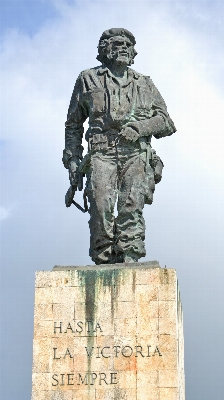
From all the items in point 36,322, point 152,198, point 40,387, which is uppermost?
point 152,198

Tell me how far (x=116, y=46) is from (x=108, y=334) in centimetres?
518

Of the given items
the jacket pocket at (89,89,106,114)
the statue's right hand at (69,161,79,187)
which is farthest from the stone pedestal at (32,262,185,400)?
the jacket pocket at (89,89,106,114)

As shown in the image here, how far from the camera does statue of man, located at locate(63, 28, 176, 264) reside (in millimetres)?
13875

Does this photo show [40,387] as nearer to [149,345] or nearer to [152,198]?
[149,345]

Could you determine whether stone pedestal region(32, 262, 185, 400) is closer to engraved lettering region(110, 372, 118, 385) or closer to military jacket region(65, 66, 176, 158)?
engraved lettering region(110, 372, 118, 385)

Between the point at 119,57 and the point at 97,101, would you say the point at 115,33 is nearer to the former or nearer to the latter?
the point at 119,57

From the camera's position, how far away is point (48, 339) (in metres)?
13.1

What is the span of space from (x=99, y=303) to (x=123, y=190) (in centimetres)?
213

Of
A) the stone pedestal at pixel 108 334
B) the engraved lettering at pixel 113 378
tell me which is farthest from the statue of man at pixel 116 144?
the engraved lettering at pixel 113 378

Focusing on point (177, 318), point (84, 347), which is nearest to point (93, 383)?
point (84, 347)

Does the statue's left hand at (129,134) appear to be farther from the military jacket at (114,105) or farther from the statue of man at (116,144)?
the military jacket at (114,105)

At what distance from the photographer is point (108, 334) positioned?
508 inches

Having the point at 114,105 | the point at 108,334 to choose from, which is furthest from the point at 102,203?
the point at 108,334

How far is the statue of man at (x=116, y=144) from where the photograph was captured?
13.9m
